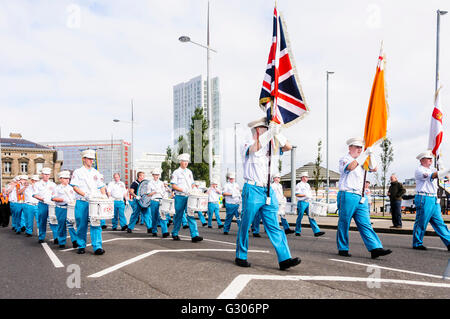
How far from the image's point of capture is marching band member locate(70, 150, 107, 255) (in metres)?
7.52


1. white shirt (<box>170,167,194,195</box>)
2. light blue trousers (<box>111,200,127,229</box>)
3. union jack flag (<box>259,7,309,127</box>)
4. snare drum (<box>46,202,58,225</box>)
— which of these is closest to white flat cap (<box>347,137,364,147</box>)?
union jack flag (<box>259,7,309,127</box>)

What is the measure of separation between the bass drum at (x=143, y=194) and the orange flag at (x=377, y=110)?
7.53 metres

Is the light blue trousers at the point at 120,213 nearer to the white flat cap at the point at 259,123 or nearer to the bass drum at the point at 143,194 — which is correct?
the bass drum at the point at 143,194

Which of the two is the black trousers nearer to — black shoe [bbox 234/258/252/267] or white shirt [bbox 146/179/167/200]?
white shirt [bbox 146/179/167/200]

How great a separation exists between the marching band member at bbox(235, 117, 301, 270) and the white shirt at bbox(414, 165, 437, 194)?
4.26 m

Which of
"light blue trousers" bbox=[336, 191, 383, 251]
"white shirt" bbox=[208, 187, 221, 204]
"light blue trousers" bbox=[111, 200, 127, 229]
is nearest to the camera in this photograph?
"light blue trousers" bbox=[336, 191, 383, 251]

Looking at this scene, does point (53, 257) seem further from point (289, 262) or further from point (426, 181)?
point (426, 181)

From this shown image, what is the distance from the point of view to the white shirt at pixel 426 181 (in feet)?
27.3

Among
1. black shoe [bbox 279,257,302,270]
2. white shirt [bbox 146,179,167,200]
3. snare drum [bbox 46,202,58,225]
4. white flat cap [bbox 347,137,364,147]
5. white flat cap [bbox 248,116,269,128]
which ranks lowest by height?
black shoe [bbox 279,257,302,270]

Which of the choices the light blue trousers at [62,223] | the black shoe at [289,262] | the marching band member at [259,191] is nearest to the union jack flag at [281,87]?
the marching band member at [259,191]

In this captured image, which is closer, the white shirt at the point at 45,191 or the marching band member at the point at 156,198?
→ the white shirt at the point at 45,191

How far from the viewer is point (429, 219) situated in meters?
8.27
